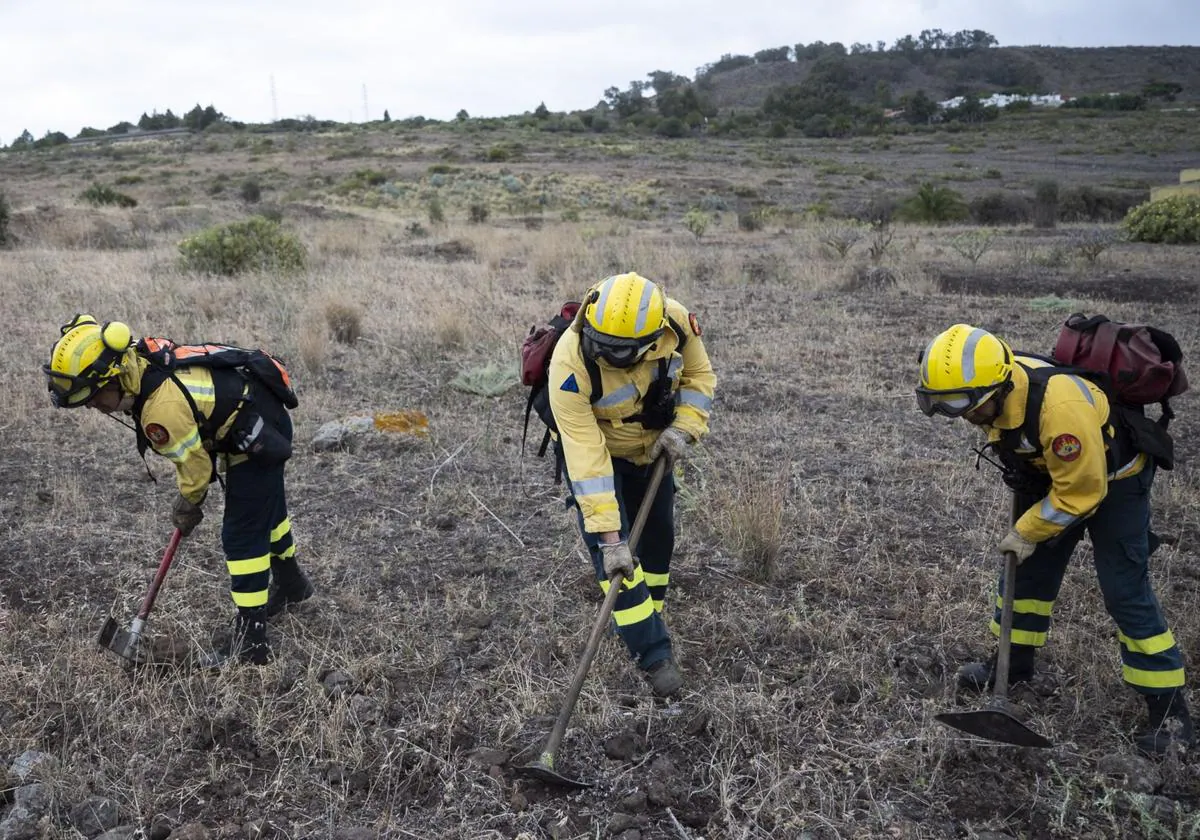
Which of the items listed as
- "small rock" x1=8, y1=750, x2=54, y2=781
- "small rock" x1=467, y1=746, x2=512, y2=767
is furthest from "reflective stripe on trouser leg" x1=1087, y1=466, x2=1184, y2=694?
"small rock" x1=8, y1=750, x2=54, y2=781

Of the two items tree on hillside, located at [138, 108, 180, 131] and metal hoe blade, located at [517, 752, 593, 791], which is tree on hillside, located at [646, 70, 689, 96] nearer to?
tree on hillside, located at [138, 108, 180, 131]

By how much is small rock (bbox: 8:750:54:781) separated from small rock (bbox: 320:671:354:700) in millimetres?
961

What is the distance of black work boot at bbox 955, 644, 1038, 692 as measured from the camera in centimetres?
371

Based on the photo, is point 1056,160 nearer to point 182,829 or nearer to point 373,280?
point 373,280

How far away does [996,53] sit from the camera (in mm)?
102562

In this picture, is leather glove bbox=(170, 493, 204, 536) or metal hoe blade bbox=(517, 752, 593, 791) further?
leather glove bbox=(170, 493, 204, 536)

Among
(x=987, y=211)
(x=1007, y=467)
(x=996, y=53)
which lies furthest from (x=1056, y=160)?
(x=996, y=53)

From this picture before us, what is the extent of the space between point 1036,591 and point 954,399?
0.99m

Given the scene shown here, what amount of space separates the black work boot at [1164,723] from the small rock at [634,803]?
1771mm

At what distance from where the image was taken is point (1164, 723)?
10.6ft

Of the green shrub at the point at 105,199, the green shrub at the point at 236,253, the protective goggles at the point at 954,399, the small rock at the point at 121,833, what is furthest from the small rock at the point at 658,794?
the green shrub at the point at 105,199

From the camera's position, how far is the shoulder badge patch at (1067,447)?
300cm

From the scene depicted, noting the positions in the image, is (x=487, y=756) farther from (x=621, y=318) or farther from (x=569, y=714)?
(x=621, y=318)

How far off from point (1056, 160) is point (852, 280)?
93.9ft
